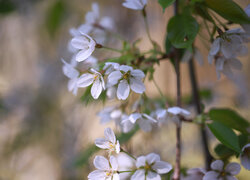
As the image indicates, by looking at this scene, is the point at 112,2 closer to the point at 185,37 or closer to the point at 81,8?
the point at 81,8

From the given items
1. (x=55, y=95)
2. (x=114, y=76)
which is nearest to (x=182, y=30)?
(x=114, y=76)

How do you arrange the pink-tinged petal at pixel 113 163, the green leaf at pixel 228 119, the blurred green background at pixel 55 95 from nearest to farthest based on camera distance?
the pink-tinged petal at pixel 113 163
the green leaf at pixel 228 119
the blurred green background at pixel 55 95

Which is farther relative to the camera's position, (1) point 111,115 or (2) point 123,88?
(1) point 111,115

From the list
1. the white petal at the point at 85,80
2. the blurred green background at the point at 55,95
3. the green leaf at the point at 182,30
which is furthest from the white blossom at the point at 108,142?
the blurred green background at the point at 55,95

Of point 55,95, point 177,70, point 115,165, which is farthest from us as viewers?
point 55,95

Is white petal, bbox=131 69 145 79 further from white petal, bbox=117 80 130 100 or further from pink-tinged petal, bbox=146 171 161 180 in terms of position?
pink-tinged petal, bbox=146 171 161 180

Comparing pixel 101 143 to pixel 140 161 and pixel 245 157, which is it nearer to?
pixel 140 161

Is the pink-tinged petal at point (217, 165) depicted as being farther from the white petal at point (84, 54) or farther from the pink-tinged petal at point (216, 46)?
the white petal at point (84, 54)

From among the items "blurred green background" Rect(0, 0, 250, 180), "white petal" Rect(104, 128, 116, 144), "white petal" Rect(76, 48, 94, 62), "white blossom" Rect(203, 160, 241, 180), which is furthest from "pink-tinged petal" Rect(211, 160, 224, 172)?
"blurred green background" Rect(0, 0, 250, 180)
